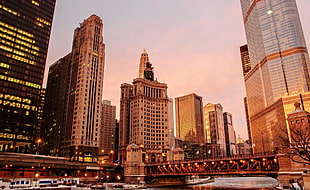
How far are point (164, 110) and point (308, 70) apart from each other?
107132 millimetres

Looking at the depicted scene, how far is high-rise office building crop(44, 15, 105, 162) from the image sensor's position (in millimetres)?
139375

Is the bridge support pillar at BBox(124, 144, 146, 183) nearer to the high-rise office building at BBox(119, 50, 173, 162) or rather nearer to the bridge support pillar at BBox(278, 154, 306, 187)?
the high-rise office building at BBox(119, 50, 173, 162)

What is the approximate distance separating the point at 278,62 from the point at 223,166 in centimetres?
12846

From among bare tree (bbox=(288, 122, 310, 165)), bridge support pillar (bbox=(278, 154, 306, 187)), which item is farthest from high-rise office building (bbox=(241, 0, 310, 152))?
bridge support pillar (bbox=(278, 154, 306, 187))

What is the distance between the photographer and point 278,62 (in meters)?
176


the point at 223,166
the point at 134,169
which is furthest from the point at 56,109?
the point at 223,166

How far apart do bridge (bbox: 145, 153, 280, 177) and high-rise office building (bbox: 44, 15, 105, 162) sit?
159 ft

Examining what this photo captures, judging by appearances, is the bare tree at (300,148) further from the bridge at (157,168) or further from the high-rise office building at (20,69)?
the high-rise office building at (20,69)

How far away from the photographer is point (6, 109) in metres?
125

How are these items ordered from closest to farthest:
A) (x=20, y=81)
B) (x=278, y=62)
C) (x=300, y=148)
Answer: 1. (x=300, y=148)
2. (x=20, y=81)
3. (x=278, y=62)

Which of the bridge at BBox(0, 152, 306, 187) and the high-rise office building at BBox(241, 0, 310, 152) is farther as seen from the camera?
the high-rise office building at BBox(241, 0, 310, 152)

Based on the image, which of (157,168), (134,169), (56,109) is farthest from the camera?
(56,109)

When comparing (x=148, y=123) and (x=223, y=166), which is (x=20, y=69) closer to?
(x=148, y=123)

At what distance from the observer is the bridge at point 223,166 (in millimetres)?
65750
